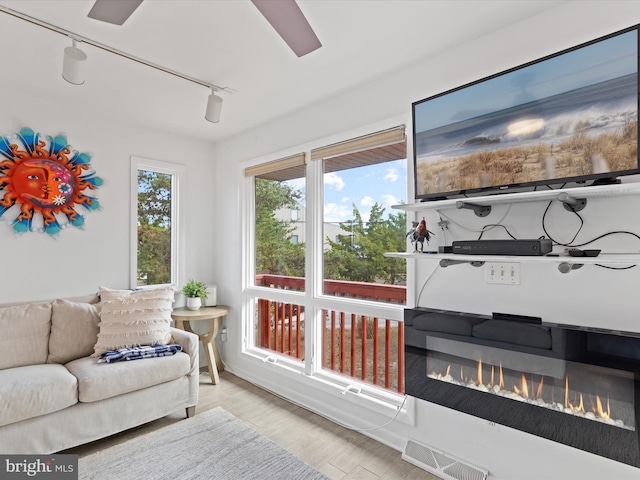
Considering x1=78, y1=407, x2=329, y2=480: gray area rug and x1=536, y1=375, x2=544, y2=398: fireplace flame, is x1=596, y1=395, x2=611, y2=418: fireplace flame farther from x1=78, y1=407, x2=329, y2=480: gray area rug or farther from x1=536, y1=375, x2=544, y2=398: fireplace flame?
x1=78, y1=407, x2=329, y2=480: gray area rug

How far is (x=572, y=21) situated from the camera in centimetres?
166

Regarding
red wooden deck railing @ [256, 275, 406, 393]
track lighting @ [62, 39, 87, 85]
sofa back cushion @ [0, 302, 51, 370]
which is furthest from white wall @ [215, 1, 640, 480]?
sofa back cushion @ [0, 302, 51, 370]

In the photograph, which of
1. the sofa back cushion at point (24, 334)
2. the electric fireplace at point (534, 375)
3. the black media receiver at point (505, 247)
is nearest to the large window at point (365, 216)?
the electric fireplace at point (534, 375)

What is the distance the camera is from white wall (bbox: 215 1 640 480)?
158 centimetres

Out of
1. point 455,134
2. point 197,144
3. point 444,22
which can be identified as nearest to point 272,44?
point 444,22

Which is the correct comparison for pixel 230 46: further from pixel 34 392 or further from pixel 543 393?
pixel 543 393

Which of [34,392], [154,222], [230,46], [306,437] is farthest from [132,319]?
[230,46]

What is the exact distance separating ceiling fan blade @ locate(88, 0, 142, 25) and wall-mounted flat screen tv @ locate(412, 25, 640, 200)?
1.52 metres

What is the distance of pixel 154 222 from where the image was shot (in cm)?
351

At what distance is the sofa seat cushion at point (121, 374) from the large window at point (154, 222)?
1.04m

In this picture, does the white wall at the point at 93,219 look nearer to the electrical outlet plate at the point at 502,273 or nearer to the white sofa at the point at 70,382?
the white sofa at the point at 70,382

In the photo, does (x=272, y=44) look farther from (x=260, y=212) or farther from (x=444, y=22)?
(x=260, y=212)

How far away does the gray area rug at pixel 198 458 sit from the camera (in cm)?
200

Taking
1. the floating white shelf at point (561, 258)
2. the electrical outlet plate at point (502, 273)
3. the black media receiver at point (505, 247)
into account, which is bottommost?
the electrical outlet plate at point (502, 273)
